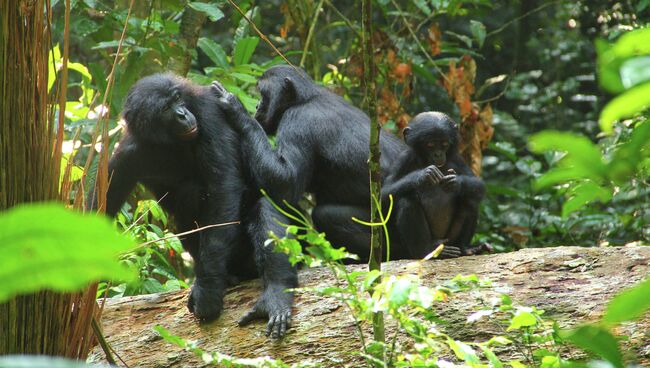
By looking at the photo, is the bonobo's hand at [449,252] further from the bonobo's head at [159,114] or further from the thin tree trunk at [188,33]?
the thin tree trunk at [188,33]

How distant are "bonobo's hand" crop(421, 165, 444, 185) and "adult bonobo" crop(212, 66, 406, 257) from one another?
28.3 inches

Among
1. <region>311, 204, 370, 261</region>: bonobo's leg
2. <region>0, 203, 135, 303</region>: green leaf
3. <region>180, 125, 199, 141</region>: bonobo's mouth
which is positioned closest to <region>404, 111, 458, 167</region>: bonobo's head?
<region>311, 204, 370, 261</region>: bonobo's leg

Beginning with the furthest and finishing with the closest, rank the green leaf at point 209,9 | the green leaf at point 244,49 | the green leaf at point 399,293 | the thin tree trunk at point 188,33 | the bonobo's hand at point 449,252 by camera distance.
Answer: the thin tree trunk at point 188,33 < the green leaf at point 244,49 < the green leaf at point 209,9 < the bonobo's hand at point 449,252 < the green leaf at point 399,293

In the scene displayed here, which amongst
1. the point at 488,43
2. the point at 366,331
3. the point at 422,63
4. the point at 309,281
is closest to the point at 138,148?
the point at 309,281

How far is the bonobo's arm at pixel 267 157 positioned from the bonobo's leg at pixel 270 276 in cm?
22

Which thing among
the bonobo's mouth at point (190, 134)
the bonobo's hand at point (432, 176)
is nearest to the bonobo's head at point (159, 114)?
the bonobo's mouth at point (190, 134)

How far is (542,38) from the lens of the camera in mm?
11711

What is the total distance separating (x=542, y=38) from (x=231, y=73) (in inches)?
253

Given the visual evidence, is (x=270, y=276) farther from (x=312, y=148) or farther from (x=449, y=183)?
(x=449, y=183)

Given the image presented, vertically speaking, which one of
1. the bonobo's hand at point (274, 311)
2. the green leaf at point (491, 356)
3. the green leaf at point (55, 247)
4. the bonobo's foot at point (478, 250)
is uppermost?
the green leaf at point (55, 247)

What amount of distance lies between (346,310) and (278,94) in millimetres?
2188

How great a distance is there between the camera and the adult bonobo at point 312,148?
5500 millimetres

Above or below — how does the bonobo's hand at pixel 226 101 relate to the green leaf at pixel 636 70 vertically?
above

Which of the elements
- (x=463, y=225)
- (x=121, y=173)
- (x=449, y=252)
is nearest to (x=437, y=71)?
(x=463, y=225)
